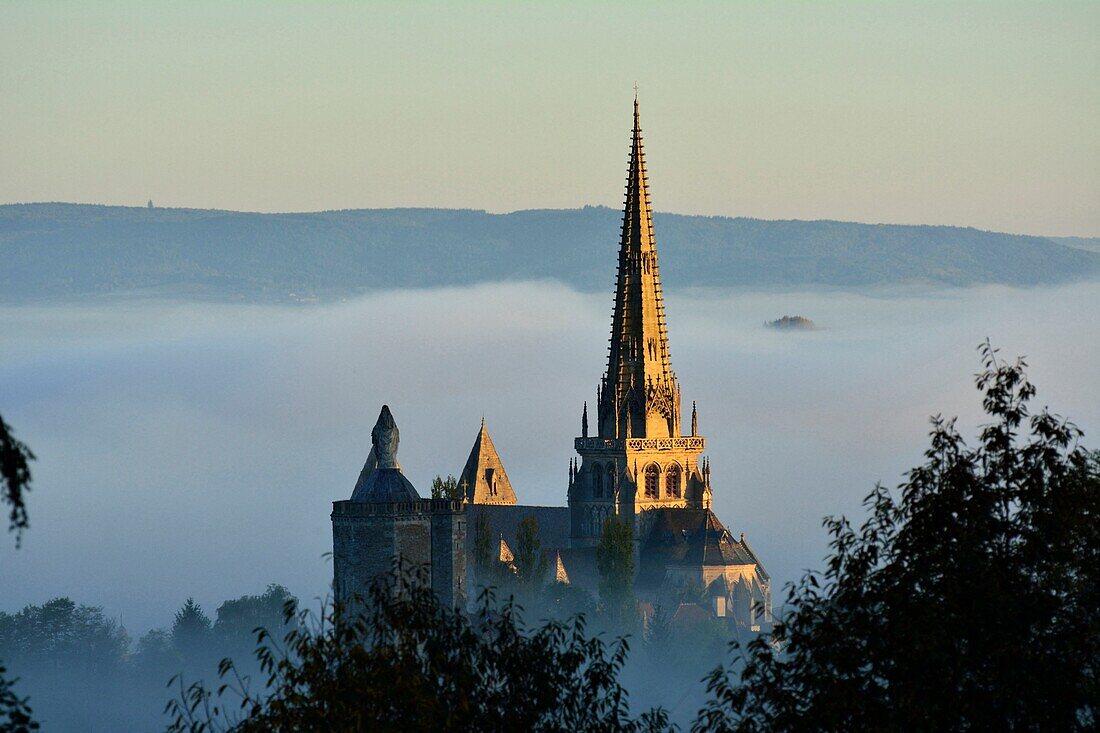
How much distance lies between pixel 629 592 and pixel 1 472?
488 ft

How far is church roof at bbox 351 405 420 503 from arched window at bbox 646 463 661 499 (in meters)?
54.2

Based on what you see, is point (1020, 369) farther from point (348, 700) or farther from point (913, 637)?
point (348, 700)

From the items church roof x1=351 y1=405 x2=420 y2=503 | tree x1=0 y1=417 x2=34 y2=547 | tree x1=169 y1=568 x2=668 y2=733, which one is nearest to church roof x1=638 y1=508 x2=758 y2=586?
church roof x1=351 y1=405 x2=420 y2=503

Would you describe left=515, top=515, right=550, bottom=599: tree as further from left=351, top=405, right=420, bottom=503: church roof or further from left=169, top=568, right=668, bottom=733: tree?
left=169, top=568, right=668, bottom=733: tree

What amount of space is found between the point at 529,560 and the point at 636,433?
1353 centimetres

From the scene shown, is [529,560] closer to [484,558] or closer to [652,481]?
[484,558]

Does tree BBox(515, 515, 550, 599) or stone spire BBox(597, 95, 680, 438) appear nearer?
tree BBox(515, 515, 550, 599)

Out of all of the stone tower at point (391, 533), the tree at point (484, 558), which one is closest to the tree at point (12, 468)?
the stone tower at point (391, 533)

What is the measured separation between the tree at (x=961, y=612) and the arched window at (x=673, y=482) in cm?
13791

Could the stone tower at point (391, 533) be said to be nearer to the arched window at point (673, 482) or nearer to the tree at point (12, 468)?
the arched window at point (673, 482)

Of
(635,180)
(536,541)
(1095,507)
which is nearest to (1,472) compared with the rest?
(1095,507)

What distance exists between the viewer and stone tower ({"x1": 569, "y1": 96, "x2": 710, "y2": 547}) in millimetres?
193875

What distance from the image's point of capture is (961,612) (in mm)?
54312

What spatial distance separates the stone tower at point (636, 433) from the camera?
636 feet
